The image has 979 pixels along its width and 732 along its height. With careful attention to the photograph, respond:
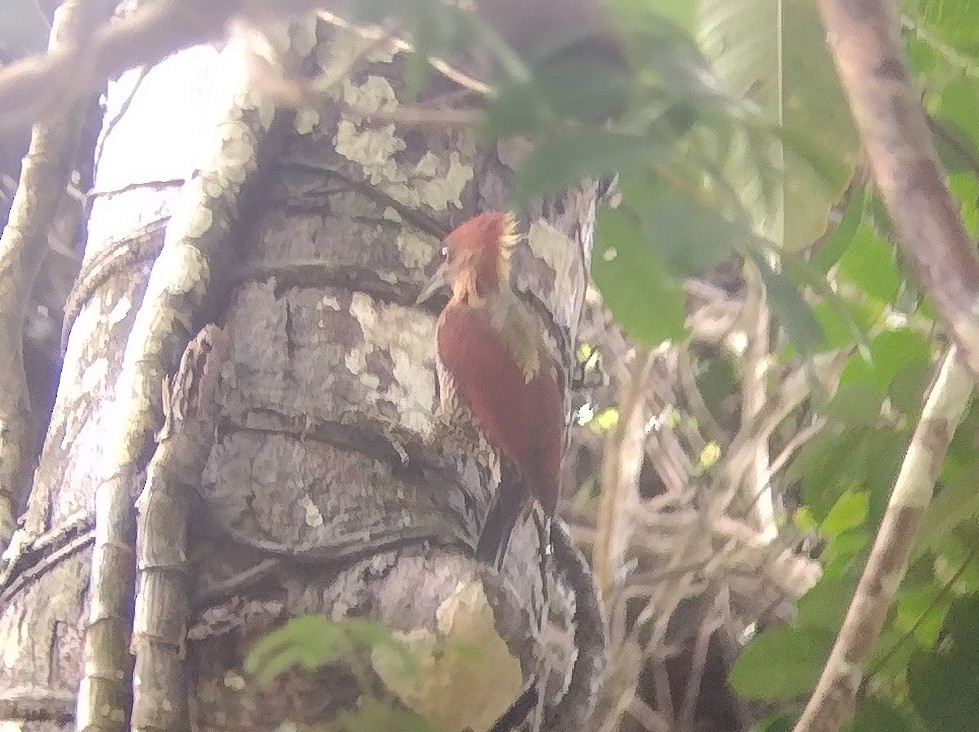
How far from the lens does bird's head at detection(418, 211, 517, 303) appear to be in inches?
17.8

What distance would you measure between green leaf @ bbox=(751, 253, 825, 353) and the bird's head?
0.22m

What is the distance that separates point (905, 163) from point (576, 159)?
9cm

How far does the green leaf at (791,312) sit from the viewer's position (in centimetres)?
24

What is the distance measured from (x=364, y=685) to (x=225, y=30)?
24 cm

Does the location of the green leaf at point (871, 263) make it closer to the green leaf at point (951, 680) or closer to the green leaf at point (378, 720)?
the green leaf at point (951, 680)

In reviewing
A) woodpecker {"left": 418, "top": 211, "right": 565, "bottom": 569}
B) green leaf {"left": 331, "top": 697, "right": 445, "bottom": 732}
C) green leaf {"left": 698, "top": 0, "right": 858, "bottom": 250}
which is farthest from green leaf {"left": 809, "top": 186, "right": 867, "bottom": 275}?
green leaf {"left": 331, "top": 697, "right": 445, "bottom": 732}

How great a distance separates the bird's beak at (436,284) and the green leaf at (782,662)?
0.24 m

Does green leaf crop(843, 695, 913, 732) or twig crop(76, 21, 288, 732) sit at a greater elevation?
twig crop(76, 21, 288, 732)

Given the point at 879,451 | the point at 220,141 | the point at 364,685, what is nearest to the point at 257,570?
the point at 364,685

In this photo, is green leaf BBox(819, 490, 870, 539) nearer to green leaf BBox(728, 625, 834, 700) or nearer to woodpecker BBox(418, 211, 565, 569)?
green leaf BBox(728, 625, 834, 700)

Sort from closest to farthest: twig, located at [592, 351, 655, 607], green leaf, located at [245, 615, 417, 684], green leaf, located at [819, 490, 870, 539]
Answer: green leaf, located at [245, 615, 417, 684], green leaf, located at [819, 490, 870, 539], twig, located at [592, 351, 655, 607]

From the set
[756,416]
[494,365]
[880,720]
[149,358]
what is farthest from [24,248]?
[756,416]

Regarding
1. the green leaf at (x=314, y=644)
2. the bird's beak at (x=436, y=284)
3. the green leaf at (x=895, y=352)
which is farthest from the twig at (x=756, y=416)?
the green leaf at (x=314, y=644)

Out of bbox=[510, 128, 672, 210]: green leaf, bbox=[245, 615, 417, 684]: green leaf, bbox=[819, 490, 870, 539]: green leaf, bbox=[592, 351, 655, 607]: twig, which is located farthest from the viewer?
bbox=[592, 351, 655, 607]: twig
